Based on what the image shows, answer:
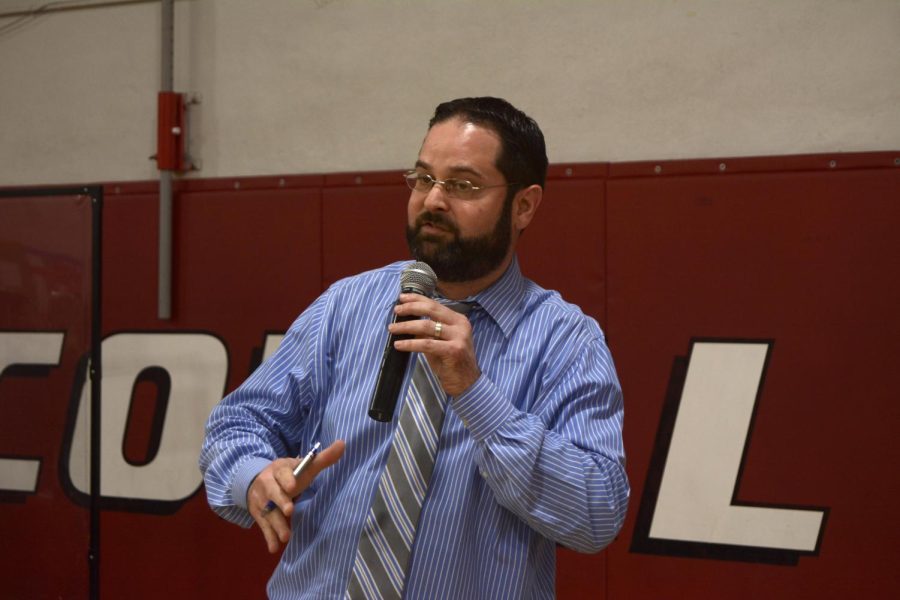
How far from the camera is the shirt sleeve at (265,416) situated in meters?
1.38

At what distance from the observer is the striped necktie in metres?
1.31

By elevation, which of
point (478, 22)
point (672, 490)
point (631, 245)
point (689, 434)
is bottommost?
point (672, 490)

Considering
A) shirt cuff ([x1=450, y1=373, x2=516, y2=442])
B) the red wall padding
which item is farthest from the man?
the red wall padding

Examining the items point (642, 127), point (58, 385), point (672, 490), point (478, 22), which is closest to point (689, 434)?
point (672, 490)

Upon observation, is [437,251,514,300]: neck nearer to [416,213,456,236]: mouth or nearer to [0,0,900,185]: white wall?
[416,213,456,236]: mouth

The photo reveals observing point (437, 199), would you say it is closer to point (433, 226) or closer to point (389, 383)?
point (433, 226)

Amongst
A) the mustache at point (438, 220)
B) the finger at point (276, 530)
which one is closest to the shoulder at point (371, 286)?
the mustache at point (438, 220)

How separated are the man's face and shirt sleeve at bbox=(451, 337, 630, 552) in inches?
9.5

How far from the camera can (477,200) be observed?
147cm

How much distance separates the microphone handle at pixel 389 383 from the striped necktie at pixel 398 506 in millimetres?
102

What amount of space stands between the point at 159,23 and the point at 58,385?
1.33m

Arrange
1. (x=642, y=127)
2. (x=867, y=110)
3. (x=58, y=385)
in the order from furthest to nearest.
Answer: (x=58, y=385) → (x=642, y=127) → (x=867, y=110)

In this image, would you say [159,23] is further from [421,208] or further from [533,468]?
[533,468]

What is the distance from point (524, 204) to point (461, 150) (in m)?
0.17
